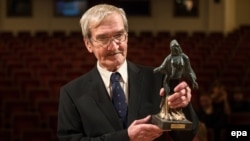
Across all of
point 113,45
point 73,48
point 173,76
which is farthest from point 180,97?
point 73,48

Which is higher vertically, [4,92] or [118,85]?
[118,85]

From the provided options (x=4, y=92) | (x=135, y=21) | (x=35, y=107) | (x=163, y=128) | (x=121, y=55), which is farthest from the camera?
(x=135, y=21)

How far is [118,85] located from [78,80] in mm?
174

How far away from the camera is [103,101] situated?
6.14ft

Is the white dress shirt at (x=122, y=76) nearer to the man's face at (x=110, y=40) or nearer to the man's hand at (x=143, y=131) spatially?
the man's face at (x=110, y=40)

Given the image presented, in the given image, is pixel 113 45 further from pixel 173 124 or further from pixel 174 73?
pixel 173 124

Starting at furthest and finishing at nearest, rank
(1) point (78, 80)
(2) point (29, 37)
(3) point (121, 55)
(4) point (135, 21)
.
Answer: (4) point (135, 21) < (2) point (29, 37) < (1) point (78, 80) < (3) point (121, 55)

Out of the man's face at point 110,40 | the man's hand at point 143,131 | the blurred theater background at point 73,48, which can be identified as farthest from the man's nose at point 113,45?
the blurred theater background at point 73,48

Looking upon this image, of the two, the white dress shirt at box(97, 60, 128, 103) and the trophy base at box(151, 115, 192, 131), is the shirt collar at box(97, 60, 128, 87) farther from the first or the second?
the trophy base at box(151, 115, 192, 131)

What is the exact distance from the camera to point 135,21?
16062mm

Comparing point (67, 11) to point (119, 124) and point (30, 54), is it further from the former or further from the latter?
point (119, 124)

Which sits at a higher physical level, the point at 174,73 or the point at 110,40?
the point at 110,40

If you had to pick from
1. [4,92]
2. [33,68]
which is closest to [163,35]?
[33,68]

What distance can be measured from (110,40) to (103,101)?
228 millimetres
